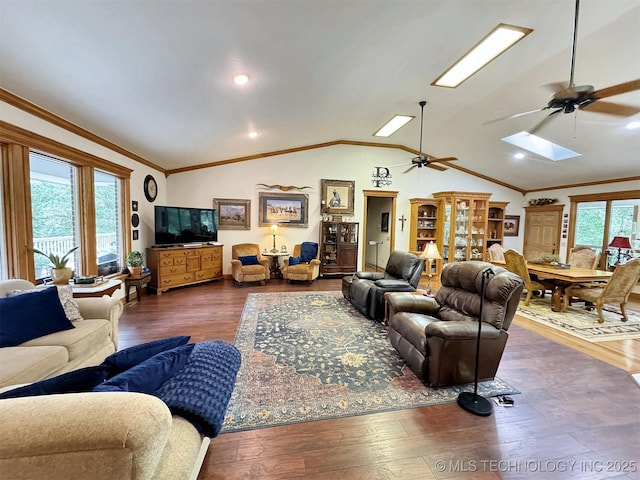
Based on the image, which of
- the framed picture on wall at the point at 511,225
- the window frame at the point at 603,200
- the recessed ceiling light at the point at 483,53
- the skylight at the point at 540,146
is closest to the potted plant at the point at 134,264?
the recessed ceiling light at the point at 483,53

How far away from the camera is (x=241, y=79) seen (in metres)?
2.97

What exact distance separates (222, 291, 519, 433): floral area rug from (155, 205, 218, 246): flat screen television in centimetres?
278

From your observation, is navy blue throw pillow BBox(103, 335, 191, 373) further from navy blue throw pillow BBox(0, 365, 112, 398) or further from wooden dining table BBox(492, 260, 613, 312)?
wooden dining table BBox(492, 260, 613, 312)

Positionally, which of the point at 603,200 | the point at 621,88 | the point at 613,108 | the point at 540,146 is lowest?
the point at 603,200

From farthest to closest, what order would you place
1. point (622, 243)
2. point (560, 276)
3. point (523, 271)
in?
point (622, 243) < point (523, 271) < point (560, 276)

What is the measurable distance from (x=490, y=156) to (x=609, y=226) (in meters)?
2.90

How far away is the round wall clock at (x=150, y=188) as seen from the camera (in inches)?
212

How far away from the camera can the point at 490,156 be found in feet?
20.7

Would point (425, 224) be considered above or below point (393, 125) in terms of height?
below

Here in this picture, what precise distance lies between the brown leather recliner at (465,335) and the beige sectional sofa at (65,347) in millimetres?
2710

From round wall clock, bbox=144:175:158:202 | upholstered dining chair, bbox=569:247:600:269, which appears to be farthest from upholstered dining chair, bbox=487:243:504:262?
round wall clock, bbox=144:175:158:202

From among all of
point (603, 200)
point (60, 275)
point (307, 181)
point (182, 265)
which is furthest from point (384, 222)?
point (60, 275)

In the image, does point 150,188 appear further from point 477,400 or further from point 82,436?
point 477,400

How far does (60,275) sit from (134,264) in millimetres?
1733
